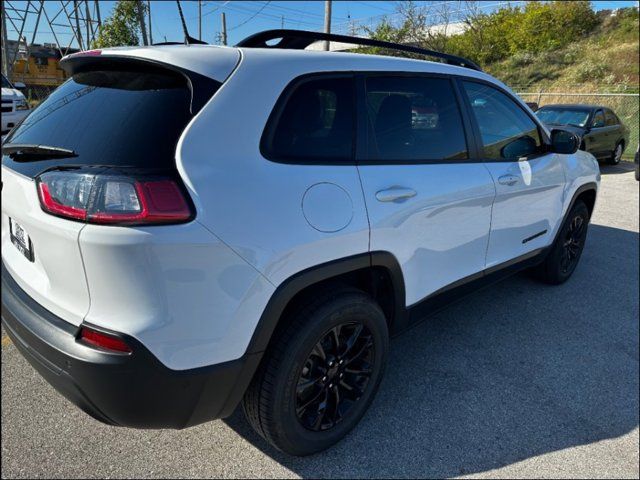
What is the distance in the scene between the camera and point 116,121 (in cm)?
175

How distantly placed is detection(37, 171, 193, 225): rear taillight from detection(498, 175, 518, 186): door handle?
218cm

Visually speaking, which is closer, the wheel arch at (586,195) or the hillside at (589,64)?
the wheel arch at (586,195)

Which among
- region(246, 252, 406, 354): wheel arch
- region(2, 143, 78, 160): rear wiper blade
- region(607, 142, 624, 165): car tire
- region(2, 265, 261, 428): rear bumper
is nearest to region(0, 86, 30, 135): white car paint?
region(2, 143, 78, 160): rear wiper blade

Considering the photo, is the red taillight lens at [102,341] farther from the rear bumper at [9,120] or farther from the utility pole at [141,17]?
the utility pole at [141,17]

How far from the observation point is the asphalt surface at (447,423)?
84.8 inches

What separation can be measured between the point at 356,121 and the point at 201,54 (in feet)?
2.50

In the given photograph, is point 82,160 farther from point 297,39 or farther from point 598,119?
point 598,119

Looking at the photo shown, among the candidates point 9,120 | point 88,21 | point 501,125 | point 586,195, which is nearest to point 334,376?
point 501,125

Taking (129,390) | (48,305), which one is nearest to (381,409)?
(129,390)

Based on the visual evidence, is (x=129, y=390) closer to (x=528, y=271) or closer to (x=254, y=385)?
(x=254, y=385)

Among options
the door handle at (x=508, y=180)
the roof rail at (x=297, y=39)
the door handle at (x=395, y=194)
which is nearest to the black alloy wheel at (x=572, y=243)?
the door handle at (x=508, y=180)

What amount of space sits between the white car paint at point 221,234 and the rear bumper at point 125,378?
0.05 m

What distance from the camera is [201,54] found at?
1.87 metres

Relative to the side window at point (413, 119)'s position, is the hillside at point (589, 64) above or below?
above
